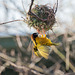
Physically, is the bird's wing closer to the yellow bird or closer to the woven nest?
the yellow bird

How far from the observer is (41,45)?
5.37 ft

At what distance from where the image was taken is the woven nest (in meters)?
1.54

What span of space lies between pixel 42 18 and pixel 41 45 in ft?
1.11

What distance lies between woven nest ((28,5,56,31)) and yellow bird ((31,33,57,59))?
0.47 feet

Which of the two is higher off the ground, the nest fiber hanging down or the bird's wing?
the nest fiber hanging down

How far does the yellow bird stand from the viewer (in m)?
1.54

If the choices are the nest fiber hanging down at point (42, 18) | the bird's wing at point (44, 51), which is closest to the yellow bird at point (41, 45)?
the bird's wing at point (44, 51)

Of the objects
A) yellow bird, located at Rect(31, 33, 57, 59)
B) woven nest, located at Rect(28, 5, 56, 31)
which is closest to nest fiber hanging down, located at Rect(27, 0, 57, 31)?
woven nest, located at Rect(28, 5, 56, 31)

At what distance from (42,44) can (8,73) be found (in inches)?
127

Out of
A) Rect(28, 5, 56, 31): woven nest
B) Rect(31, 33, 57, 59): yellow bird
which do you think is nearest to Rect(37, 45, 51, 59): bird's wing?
Rect(31, 33, 57, 59): yellow bird

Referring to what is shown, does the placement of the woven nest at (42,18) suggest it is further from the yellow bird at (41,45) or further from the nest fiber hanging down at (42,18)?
the yellow bird at (41,45)

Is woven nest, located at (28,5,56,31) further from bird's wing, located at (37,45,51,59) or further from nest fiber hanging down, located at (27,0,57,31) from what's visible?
bird's wing, located at (37,45,51,59)

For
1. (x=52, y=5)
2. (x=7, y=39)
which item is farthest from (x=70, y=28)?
(x=7, y=39)

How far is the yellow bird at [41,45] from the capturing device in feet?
5.06
